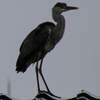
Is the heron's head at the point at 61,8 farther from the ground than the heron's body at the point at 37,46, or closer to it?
farther from the ground

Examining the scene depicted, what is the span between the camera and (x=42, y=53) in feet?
44.4

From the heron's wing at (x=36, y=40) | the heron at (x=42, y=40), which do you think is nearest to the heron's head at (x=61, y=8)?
the heron at (x=42, y=40)

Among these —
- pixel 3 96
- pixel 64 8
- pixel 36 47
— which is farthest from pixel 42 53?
pixel 3 96

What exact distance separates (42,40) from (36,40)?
0.18m

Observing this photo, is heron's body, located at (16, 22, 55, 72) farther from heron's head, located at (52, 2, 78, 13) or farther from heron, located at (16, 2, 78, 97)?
heron's head, located at (52, 2, 78, 13)

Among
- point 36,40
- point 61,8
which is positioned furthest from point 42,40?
point 61,8

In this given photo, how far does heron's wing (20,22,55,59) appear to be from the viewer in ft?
44.3

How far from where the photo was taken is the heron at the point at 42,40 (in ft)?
43.8

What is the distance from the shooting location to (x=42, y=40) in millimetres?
13523

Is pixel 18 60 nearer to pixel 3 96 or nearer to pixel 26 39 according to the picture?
pixel 26 39

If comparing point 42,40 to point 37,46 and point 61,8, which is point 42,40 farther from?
point 61,8

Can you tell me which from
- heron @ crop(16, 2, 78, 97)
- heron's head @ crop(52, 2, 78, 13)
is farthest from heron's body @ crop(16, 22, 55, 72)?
heron's head @ crop(52, 2, 78, 13)

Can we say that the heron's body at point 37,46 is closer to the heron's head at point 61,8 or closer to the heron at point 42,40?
the heron at point 42,40

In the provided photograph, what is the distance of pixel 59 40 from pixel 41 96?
17.5ft
